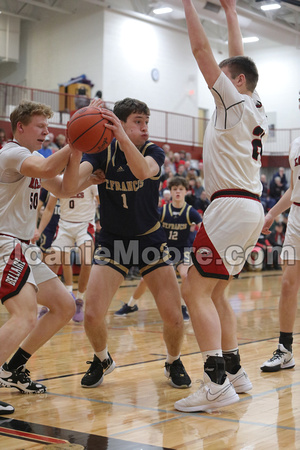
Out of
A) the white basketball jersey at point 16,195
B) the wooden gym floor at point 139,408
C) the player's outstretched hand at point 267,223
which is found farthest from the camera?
the player's outstretched hand at point 267,223

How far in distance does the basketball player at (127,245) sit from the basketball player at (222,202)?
2.18 feet

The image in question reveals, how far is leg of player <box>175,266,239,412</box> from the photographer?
401 centimetres

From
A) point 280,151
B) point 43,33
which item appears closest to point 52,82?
point 43,33

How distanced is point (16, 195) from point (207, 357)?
1.75 metres

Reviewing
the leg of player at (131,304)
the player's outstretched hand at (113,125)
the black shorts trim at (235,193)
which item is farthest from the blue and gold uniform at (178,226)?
the player's outstretched hand at (113,125)

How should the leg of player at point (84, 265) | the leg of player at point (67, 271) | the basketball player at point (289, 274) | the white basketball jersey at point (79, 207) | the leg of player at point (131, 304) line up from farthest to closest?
the white basketball jersey at point (79, 207), the leg of player at point (67, 271), the leg of player at point (84, 265), the leg of player at point (131, 304), the basketball player at point (289, 274)

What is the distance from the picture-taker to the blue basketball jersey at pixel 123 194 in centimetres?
473

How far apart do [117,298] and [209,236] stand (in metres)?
6.93

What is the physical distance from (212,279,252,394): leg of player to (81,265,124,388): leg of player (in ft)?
2.70

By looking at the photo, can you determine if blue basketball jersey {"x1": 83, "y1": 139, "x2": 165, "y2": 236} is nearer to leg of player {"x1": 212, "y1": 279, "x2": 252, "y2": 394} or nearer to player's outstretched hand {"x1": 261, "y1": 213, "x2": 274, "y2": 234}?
leg of player {"x1": 212, "y1": 279, "x2": 252, "y2": 394}

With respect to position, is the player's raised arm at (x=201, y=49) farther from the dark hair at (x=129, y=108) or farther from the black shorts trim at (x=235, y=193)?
the dark hair at (x=129, y=108)

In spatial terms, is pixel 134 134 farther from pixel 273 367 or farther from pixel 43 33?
pixel 43 33

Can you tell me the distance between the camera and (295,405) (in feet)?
13.7

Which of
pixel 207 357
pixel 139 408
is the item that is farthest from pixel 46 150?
pixel 207 357
